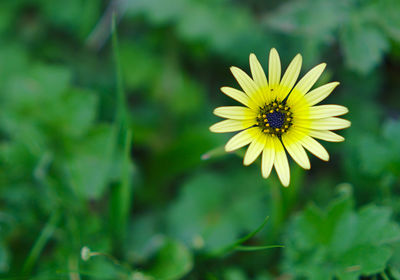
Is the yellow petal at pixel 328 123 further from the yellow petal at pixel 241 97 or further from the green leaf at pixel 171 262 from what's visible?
the green leaf at pixel 171 262

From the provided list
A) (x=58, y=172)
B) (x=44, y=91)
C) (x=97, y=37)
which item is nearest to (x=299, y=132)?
(x=58, y=172)

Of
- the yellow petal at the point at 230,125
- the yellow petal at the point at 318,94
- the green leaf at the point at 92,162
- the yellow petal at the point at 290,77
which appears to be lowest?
the yellow petal at the point at 230,125

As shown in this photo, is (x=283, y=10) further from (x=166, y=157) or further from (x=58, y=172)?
(x=58, y=172)

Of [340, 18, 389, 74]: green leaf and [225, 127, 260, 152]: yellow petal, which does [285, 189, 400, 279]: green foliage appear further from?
[340, 18, 389, 74]: green leaf

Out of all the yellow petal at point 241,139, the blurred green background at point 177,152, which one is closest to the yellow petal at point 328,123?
the yellow petal at point 241,139

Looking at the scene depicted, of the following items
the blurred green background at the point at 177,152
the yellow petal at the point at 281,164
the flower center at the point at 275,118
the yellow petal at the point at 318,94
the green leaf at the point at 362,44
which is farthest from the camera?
the green leaf at the point at 362,44

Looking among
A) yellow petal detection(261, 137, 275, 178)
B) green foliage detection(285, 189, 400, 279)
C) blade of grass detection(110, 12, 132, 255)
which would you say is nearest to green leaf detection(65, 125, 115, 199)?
blade of grass detection(110, 12, 132, 255)

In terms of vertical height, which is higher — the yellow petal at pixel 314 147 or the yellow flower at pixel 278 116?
the yellow flower at pixel 278 116
